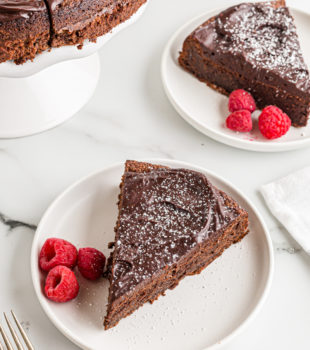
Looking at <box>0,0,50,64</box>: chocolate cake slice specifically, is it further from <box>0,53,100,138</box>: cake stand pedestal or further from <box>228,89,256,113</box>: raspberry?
<box>228,89,256,113</box>: raspberry

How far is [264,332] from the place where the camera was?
5.75ft

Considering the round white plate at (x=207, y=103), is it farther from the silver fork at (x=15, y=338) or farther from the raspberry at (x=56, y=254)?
the silver fork at (x=15, y=338)

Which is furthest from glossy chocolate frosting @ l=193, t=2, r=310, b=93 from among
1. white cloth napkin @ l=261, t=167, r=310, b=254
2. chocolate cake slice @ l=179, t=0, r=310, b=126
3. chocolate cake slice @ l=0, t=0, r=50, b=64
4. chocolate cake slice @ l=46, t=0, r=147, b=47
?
chocolate cake slice @ l=0, t=0, r=50, b=64

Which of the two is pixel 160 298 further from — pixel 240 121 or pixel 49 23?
pixel 49 23

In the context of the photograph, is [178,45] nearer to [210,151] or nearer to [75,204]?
[210,151]

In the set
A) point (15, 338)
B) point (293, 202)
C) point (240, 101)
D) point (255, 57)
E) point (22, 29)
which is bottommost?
point (15, 338)

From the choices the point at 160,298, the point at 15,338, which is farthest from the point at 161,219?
the point at 15,338

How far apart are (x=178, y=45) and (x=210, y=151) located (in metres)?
0.62

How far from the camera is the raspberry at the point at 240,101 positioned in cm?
228

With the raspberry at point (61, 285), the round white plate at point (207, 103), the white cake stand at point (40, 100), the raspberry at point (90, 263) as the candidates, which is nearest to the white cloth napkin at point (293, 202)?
the round white plate at point (207, 103)

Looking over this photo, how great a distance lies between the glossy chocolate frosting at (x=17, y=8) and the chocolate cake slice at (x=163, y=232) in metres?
0.65

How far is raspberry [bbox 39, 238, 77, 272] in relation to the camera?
5.70 feet

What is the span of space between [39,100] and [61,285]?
0.89 meters

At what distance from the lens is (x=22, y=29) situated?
168cm
